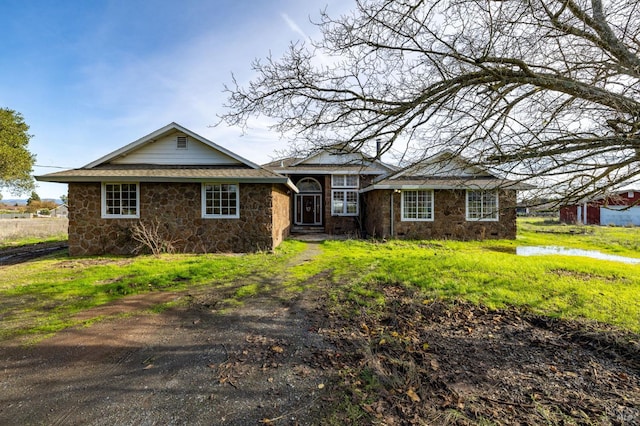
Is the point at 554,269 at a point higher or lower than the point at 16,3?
lower

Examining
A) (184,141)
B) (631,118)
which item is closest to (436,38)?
(631,118)

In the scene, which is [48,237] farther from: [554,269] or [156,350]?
[554,269]

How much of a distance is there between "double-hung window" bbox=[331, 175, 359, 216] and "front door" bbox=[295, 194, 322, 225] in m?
1.59

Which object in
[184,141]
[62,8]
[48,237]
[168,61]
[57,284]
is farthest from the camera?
[48,237]

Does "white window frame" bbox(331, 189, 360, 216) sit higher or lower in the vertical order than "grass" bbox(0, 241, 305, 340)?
higher

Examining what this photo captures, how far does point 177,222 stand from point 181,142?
3326mm

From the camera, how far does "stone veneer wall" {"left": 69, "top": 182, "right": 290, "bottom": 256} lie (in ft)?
34.8

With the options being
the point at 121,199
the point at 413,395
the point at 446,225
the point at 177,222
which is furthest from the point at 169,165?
the point at 446,225

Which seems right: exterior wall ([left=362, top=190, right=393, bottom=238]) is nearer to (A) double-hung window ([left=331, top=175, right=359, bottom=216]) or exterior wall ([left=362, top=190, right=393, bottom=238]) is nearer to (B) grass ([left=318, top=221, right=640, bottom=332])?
(A) double-hung window ([left=331, top=175, right=359, bottom=216])

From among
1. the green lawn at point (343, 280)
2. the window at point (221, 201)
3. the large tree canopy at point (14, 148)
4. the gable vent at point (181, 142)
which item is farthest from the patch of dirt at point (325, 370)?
the large tree canopy at point (14, 148)

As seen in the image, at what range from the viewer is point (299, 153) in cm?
592

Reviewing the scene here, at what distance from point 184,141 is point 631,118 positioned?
12483 millimetres

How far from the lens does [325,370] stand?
318cm

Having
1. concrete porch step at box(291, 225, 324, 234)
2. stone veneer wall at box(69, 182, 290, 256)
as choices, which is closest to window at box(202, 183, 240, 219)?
stone veneer wall at box(69, 182, 290, 256)
